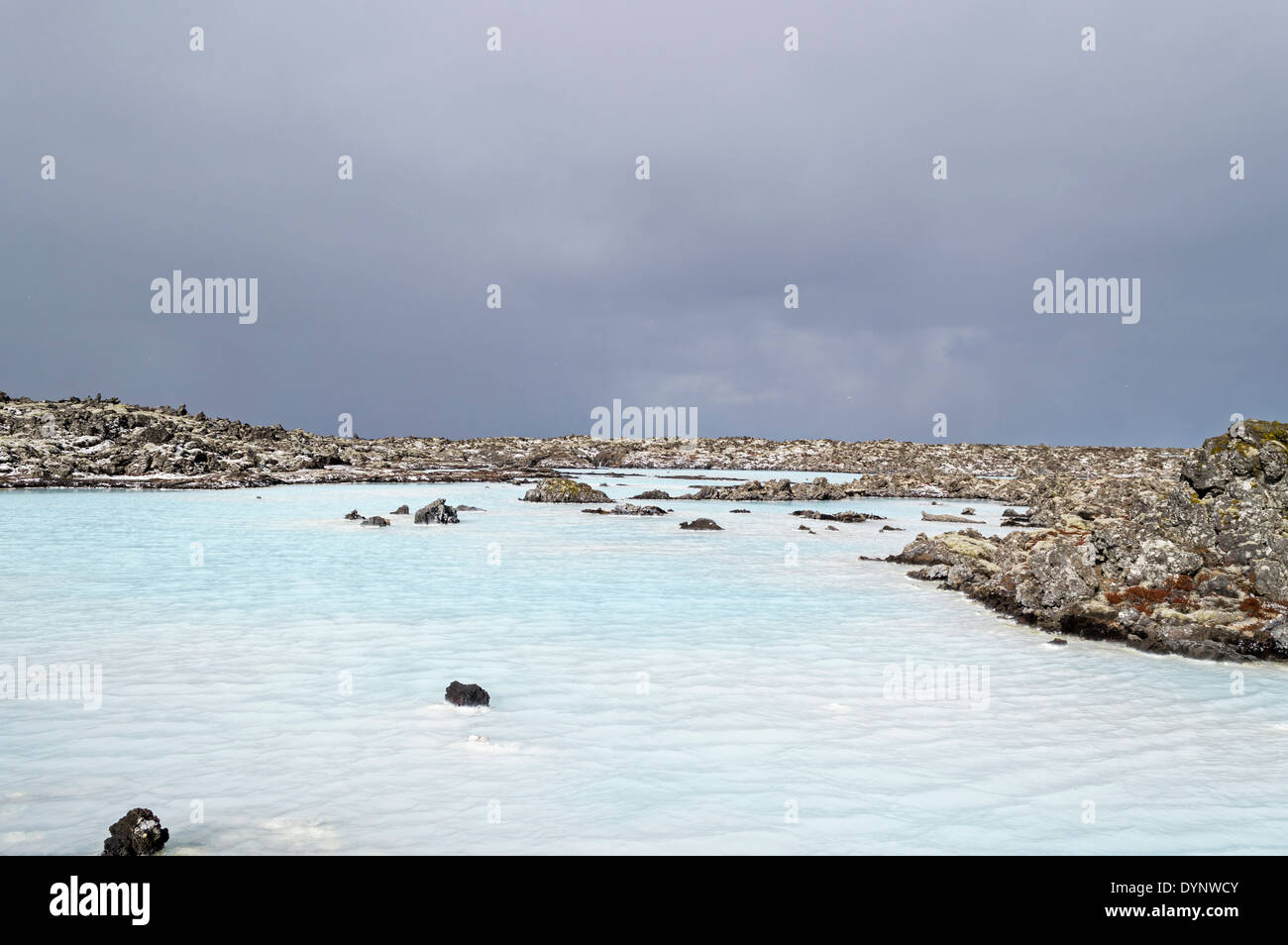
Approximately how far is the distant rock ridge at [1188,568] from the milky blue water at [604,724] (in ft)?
2.93

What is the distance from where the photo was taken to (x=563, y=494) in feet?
155

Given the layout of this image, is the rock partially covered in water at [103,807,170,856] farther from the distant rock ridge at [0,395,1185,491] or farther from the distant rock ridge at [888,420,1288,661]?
the distant rock ridge at [0,395,1185,491]

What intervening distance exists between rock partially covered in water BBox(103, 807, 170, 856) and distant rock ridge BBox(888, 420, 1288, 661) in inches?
597

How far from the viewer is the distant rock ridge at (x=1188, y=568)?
13828mm

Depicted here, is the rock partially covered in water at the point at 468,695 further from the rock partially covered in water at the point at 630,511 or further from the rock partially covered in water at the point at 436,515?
the rock partially covered in water at the point at 630,511

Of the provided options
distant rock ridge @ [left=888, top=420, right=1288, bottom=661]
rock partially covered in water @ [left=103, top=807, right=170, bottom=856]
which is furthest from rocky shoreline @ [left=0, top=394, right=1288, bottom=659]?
rock partially covered in water @ [left=103, top=807, right=170, bottom=856]

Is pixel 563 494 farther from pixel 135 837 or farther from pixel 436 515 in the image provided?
pixel 135 837

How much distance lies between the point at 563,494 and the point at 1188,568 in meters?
A: 35.8

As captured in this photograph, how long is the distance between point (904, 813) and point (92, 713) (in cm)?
944

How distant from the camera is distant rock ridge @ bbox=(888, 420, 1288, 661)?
45.4 ft

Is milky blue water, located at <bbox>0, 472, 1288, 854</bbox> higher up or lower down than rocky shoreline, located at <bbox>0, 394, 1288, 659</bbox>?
lower down

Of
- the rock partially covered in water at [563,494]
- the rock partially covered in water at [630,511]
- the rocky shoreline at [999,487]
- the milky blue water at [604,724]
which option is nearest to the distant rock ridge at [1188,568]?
the rocky shoreline at [999,487]
